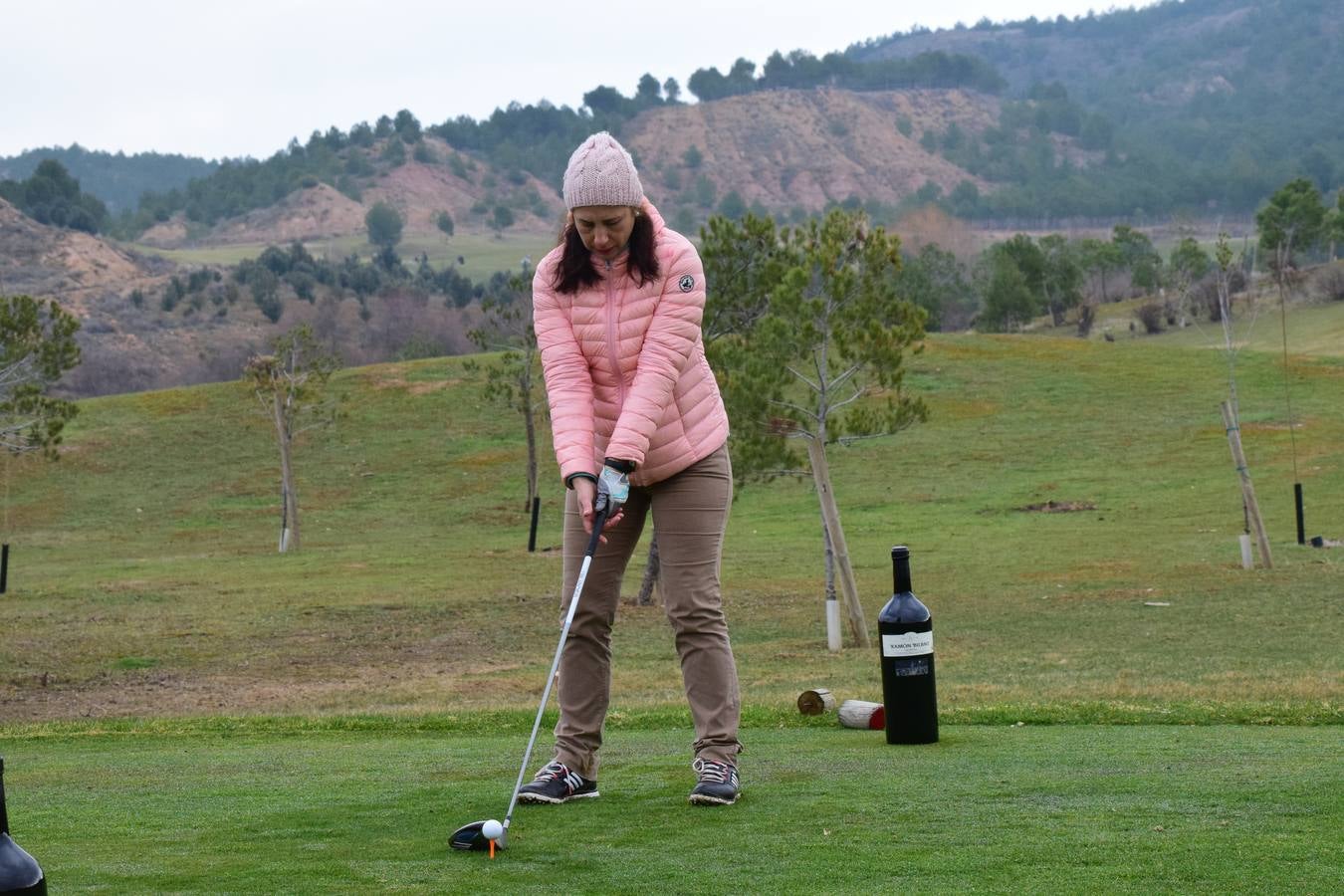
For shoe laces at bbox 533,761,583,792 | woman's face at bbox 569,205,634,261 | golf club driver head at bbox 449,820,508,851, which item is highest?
woman's face at bbox 569,205,634,261

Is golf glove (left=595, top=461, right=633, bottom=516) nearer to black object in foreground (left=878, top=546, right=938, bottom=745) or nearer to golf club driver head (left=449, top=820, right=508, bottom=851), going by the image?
golf club driver head (left=449, top=820, right=508, bottom=851)

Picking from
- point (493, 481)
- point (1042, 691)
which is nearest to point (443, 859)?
point (1042, 691)

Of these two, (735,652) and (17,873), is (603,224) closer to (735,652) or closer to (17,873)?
(17,873)

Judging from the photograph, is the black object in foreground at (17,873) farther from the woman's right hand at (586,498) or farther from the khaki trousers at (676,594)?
the khaki trousers at (676,594)

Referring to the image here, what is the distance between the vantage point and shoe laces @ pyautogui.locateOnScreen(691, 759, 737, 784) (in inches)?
231

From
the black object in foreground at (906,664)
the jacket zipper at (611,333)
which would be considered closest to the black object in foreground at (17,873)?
the jacket zipper at (611,333)

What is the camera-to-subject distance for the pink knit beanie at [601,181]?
6188mm

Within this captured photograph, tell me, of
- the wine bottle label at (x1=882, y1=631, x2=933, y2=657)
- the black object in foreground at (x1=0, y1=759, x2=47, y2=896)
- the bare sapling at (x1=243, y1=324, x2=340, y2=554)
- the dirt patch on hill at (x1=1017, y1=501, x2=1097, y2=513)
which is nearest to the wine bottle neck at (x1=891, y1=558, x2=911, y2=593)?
the wine bottle label at (x1=882, y1=631, x2=933, y2=657)

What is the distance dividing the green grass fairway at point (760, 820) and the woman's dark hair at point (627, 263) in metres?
1.92

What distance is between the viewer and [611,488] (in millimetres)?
6016

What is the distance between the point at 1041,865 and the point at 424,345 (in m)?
93.1

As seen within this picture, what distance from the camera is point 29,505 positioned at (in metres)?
53.0

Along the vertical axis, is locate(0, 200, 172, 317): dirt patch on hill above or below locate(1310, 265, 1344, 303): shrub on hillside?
above

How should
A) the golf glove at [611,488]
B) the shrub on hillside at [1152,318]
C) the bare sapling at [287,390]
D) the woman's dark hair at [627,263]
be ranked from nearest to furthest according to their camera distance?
the golf glove at [611,488]
the woman's dark hair at [627,263]
the bare sapling at [287,390]
the shrub on hillside at [1152,318]
